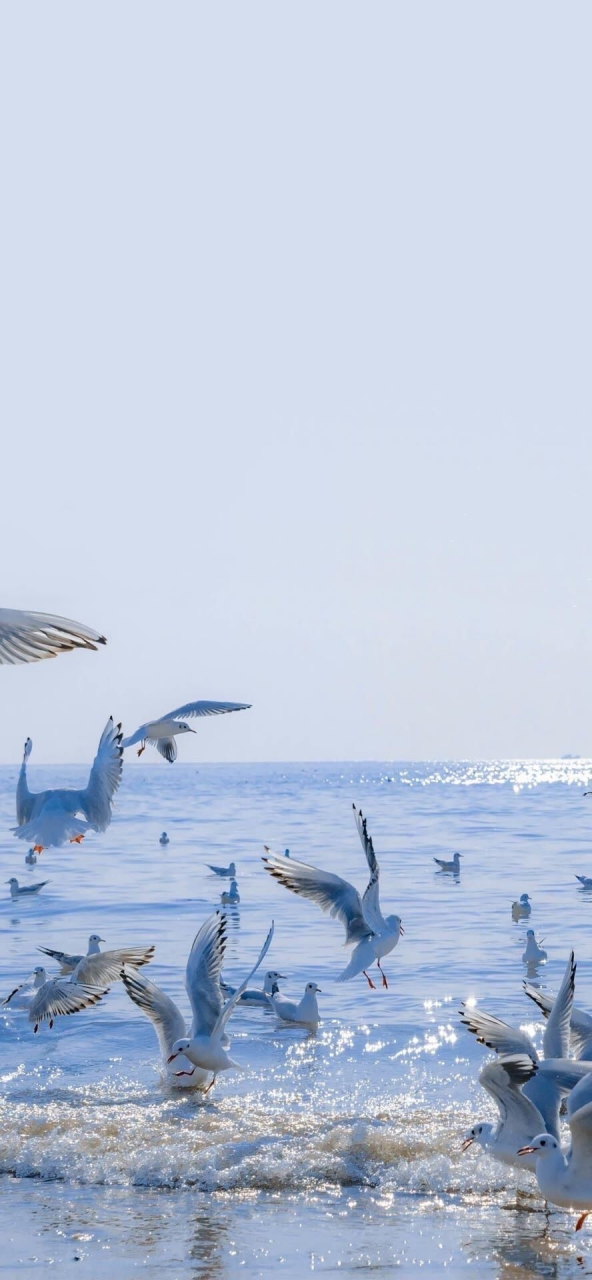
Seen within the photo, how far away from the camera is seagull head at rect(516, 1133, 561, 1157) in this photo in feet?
23.8

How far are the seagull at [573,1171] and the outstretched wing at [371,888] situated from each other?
3.41 meters

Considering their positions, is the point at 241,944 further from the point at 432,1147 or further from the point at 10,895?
the point at 432,1147

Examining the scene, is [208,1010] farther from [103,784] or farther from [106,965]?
[103,784]

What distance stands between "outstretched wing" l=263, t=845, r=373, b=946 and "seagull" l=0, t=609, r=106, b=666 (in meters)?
6.66

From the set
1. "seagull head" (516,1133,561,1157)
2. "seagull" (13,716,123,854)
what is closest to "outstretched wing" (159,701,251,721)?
"seagull" (13,716,123,854)

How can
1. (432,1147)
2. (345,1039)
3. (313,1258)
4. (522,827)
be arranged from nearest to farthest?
(313,1258), (432,1147), (345,1039), (522,827)

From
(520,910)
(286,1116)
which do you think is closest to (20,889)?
(520,910)

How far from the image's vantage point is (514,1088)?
26.2ft

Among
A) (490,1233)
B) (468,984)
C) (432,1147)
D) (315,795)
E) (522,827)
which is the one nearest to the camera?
(490,1233)

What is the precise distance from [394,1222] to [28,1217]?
1.91 metres

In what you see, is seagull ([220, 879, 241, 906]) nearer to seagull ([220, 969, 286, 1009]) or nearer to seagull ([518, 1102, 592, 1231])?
seagull ([220, 969, 286, 1009])

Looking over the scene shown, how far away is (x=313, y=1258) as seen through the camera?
22.4 feet

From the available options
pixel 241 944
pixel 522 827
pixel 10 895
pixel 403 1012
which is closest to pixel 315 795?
pixel 522 827

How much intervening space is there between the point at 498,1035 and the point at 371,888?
92.1 inches
